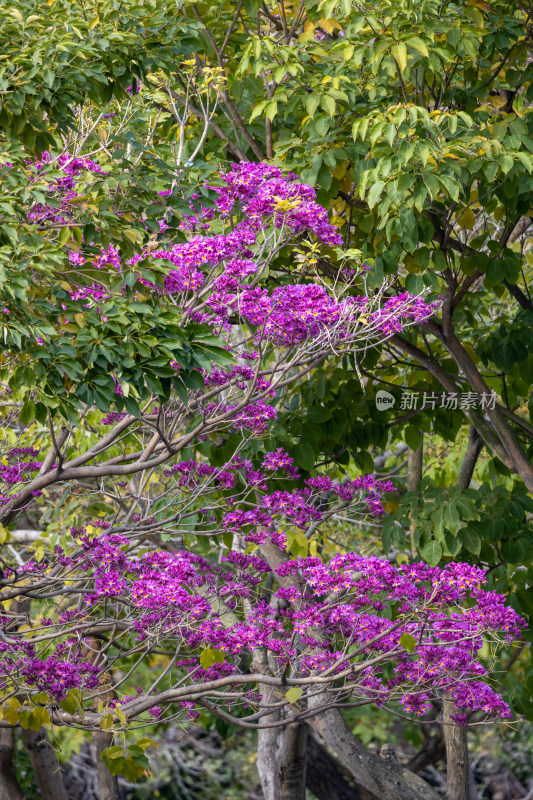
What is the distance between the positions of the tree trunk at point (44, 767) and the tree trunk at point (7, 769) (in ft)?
0.35

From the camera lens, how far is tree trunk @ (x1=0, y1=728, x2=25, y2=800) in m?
6.02

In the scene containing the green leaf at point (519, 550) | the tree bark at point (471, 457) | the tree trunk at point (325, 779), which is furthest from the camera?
the tree trunk at point (325, 779)

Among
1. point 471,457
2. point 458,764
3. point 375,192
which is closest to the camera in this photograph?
point 375,192

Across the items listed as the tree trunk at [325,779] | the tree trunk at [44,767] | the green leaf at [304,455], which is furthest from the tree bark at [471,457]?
the tree trunk at [325,779]

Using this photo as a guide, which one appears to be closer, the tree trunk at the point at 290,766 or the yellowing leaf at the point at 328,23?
the yellowing leaf at the point at 328,23

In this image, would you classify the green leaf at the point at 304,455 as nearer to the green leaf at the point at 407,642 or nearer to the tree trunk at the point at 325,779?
the green leaf at the point at 407,642

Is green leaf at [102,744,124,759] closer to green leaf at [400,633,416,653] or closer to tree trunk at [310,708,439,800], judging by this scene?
green leaf at [400,633,416,653]

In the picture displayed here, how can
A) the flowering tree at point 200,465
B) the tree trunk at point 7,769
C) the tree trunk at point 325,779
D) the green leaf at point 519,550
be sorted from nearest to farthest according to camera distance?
A: the flowering tree at point 200,465
the green leaf at point 519,550
the tree trunk at point 7,769
the tree trunk at point 325,779

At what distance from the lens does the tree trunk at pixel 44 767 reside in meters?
6.11

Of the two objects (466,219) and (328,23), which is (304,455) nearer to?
(466,219)

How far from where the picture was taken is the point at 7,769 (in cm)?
617

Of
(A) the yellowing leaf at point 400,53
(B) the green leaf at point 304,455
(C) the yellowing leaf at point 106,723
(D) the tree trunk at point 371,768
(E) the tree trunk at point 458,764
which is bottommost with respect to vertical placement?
(E) the tree trunk at point 458,764

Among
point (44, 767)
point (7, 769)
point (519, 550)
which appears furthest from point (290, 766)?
point (7, 769)

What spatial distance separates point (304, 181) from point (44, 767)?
183 inches
